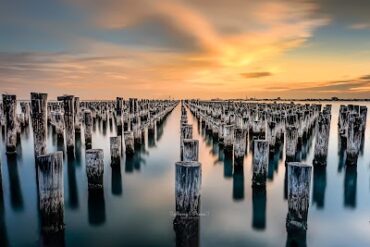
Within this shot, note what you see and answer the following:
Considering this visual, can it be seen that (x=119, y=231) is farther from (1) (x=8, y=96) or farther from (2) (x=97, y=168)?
(1) (x=8, y=96)

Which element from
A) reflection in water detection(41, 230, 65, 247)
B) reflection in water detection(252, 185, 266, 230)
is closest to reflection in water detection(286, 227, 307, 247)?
reflection in water detection(252, 185, 266, 230)

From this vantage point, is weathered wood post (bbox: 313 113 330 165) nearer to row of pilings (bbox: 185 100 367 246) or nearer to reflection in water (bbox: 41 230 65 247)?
row of pilings (bbox: 185 100 367 246)

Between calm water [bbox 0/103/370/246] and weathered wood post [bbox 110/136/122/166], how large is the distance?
1.34 feet

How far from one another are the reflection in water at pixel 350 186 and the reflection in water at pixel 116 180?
540 cm

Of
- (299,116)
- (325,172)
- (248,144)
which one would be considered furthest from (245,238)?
(299,116)

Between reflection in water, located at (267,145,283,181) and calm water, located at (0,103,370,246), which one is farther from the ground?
reflection in water, located at (267,145,283,181)

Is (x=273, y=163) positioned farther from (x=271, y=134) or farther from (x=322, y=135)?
(x=322, y=135)

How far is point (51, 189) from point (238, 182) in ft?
16.9

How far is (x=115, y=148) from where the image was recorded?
31.4ft

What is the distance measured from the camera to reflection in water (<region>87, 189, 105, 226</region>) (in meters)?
6.36

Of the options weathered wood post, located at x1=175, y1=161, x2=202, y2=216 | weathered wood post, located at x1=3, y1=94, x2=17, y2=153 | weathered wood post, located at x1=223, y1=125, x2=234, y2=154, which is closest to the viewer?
weathered wood post, located at x1=175, y1=161, x2=202, y2=216

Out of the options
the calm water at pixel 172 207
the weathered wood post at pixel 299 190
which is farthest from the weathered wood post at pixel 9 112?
the weathered wood post at pixel 299 190

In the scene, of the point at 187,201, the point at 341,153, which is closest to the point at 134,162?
the point at 187,201

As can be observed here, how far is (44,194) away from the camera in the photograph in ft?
16.5
